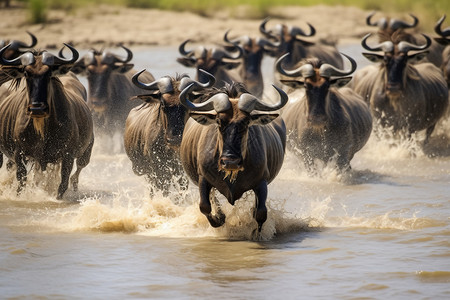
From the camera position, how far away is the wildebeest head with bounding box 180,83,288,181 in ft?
26.4

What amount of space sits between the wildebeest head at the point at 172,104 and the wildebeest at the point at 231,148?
2.43 ft

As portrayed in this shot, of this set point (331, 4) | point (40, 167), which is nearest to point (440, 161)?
point (40, 167)

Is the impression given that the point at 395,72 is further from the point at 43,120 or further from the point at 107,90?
the point at 43,120

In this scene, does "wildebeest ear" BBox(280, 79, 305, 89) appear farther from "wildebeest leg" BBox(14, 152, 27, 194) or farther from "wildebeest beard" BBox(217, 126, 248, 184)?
"wildebeest beard" BBox(217, 126, 248, 184)

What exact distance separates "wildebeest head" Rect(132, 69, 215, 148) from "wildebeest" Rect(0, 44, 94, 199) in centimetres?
127

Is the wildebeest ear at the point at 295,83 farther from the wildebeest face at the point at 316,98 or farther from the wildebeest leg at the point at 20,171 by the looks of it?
the wildebeest leg at the point at 20,171

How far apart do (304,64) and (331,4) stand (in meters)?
20.3

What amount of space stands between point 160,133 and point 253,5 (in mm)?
22396

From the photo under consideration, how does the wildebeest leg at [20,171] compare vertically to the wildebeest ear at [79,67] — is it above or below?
below

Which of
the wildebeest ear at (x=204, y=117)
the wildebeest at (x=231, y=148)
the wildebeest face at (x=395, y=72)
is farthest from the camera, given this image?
the wildebeest face at (x=395, y=72)

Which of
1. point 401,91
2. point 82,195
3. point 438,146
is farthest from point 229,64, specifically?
point 82,195

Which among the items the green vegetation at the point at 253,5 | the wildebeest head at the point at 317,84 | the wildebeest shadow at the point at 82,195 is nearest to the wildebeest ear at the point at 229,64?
the wildebeest head at the point at 317,84

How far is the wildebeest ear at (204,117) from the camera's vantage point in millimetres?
8305

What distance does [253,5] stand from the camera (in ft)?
105
